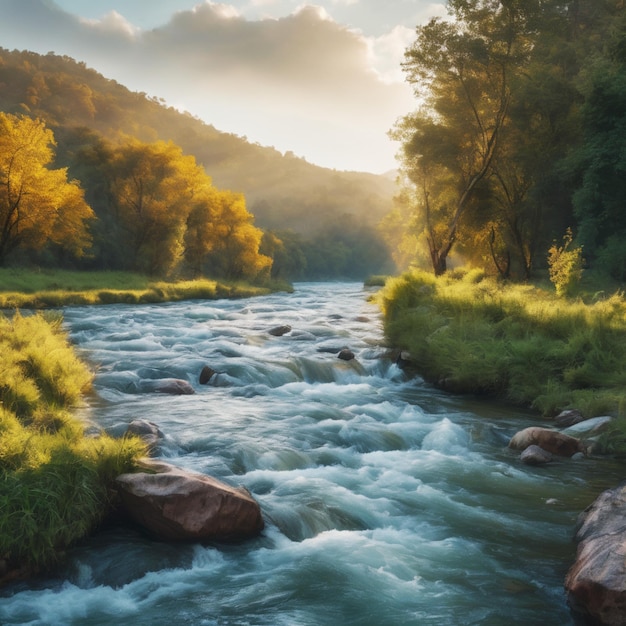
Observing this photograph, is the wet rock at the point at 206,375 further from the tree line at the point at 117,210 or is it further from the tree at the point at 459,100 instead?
the tree line at the point at 117,210

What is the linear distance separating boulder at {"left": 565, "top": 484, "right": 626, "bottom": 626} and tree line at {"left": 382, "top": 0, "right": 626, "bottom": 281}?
22.4 m

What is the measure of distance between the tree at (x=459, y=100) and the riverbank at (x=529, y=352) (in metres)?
15.0

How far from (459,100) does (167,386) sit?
2507 cm

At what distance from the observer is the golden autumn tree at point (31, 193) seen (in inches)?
1292

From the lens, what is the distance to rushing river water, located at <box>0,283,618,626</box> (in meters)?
5.03

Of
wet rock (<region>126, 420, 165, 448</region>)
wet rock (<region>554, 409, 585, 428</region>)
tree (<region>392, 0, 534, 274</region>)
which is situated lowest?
wet rock (<region>126, 420, 165, 448</region>)

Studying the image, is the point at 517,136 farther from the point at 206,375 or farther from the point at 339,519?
the point at 339,519

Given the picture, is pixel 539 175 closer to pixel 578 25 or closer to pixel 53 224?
pixel 578 25

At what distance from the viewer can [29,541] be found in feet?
16.7

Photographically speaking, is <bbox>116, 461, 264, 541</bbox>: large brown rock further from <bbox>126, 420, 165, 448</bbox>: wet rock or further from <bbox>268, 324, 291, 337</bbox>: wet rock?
<bbox>268, 324, 291, 337</bbox>: wet rock

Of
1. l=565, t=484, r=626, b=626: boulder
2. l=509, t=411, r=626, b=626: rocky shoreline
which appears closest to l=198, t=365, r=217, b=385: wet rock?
l=509, t=411, r=626, b=626: rocky shoreline

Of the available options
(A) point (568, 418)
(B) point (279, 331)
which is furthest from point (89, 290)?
(A) point (568, 418)

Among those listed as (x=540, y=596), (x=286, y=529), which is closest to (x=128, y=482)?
(x=286, y=529)

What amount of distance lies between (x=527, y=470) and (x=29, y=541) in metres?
6.64
